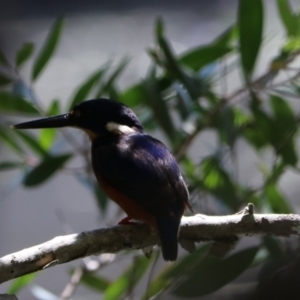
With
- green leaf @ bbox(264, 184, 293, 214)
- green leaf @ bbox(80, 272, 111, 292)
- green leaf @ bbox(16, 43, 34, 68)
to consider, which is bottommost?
green leaf @ bbox(80, 272, 111, 292)

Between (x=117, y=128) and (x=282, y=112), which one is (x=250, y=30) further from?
(x=117, y=128)

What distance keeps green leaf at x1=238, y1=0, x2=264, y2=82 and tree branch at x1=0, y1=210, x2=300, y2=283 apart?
2.38 feet

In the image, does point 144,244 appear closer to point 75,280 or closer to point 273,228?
point 273,228

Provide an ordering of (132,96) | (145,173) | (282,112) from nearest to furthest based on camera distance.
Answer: (145,173), (282,112), (132,96)

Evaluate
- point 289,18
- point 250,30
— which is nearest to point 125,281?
point 250,30

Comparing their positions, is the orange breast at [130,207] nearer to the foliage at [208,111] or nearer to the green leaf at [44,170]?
the foliage at [208,111]

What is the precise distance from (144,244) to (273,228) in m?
0.34

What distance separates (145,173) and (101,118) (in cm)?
43

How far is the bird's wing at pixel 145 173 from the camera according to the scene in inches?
64.2

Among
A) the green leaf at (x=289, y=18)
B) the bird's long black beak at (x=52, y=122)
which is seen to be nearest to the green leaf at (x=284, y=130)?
the green leaf at (x=289, y=18)

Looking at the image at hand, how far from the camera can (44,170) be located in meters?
2.24

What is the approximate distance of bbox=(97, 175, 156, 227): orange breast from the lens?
1660 mm

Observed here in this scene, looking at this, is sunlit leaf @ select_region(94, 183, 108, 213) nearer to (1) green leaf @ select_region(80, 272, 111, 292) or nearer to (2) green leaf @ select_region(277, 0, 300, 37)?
(1) green leaf @ select_region(80, 272, 111, 292)

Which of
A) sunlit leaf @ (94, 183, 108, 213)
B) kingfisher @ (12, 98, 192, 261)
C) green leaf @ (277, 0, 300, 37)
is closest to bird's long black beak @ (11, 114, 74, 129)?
kingfisher @ (12, 98, 192, 261)
